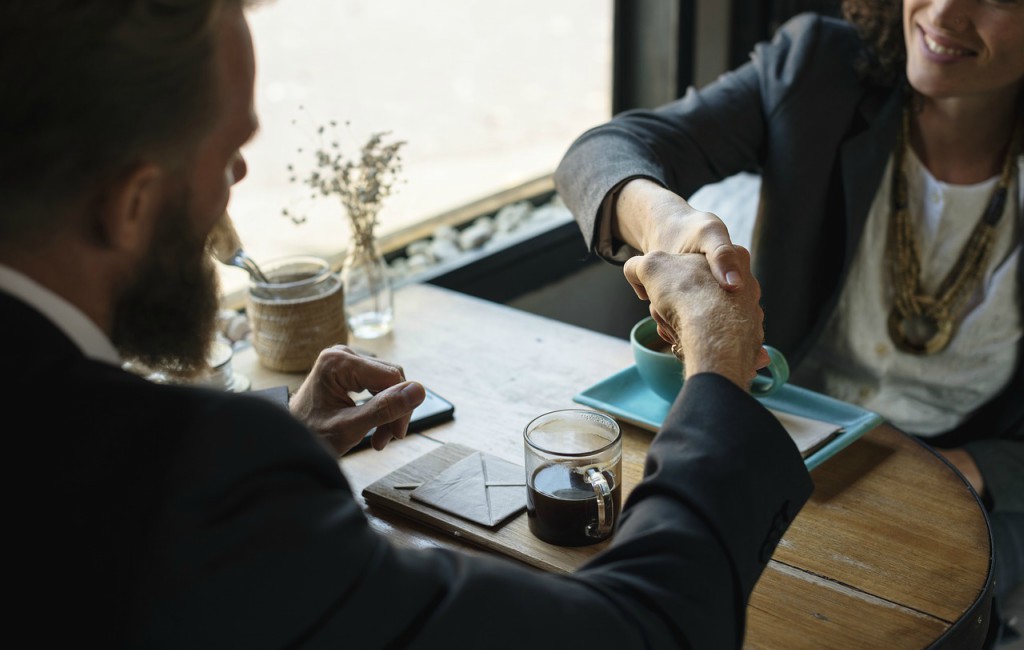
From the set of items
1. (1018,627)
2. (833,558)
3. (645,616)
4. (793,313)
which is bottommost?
(1018,627)

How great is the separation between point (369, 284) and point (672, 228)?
0.56 m

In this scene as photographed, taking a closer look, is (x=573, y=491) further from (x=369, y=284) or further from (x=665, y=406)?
(x=369, y=284)

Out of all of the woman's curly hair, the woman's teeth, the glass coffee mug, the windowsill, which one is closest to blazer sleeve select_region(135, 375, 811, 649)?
the glass coffee mug

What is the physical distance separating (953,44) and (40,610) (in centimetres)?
159

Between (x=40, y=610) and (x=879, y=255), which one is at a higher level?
(x=40, y=610)

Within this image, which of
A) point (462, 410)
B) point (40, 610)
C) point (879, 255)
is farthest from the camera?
point (879, 255)

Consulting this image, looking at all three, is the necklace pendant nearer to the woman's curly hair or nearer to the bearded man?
the woman's curly hair

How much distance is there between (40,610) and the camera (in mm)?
635

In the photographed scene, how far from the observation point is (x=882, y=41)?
1852mm

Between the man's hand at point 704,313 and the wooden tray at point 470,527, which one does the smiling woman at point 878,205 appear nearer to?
the man's hand at point 704,313

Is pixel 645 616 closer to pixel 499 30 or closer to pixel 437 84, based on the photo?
pixel 437 84

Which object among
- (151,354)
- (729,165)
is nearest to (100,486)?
(151,354)

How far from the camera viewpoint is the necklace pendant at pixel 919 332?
183 centimetres

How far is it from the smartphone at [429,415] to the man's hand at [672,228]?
356 millimetres
